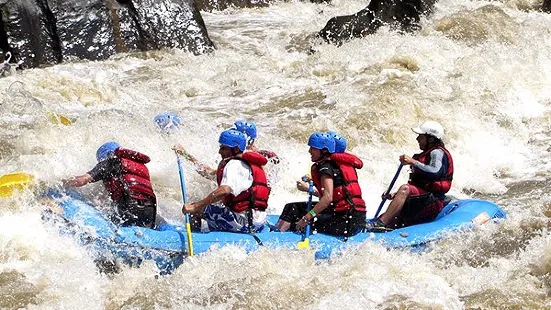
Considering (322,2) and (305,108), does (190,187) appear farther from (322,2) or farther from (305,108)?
(322,2)

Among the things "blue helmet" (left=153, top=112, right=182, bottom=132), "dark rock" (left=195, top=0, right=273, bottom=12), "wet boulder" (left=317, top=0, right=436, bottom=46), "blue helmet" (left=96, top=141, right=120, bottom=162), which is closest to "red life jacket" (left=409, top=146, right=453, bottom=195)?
"blue helmet" (left=153, top=112, right=182, bottom=132)

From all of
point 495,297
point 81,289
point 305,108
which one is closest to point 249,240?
point 81,289

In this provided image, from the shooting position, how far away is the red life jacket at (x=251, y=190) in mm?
6758

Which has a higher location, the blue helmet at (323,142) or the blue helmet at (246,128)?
the blue helmet at (323,142)

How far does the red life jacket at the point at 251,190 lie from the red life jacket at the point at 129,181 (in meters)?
0.67

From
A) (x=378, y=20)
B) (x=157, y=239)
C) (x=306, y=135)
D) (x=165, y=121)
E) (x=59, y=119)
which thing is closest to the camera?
(x=157, y=239)

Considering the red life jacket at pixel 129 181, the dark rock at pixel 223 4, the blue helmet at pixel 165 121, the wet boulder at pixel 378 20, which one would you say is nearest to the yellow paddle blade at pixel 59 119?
the blue helmet at pixel 165 121

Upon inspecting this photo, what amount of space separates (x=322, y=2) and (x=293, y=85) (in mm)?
7760

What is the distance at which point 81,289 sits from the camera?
235 inches

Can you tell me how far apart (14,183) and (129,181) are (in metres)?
0.90

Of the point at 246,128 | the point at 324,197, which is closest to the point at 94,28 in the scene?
the point at 246,128

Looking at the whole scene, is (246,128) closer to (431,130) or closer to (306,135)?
(431,130)

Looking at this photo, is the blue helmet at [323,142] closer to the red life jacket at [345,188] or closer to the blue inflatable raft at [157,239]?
the red life jacket at [345,188]

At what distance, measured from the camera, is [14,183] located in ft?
21.8
